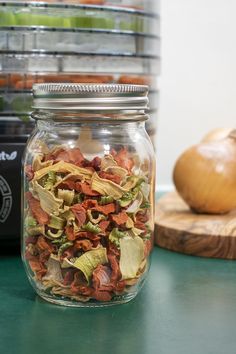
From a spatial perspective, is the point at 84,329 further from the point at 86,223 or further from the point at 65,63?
the point at 65,63

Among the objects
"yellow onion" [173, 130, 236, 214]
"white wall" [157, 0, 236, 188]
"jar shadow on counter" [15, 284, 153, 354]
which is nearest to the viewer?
"jar shadow on counter" [15, 284, 153, 354]

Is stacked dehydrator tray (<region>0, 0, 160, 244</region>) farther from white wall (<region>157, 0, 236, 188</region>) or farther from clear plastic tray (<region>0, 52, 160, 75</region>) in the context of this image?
white wall (<region>157, 0, 236, 188</region>)

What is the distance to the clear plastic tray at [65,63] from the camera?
85 centimetres

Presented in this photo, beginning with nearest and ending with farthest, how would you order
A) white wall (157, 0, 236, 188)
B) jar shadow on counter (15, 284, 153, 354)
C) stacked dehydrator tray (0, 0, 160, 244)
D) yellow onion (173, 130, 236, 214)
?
jar shadow on counter (15, 284, 153, 354) → stacked dehydrator tray (0, 0, 160, 244) → yellow onion (173, 130, 236, 214) → white wall (157, 0, 236, 188)

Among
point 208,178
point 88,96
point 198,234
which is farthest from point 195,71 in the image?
Result: point 88,96

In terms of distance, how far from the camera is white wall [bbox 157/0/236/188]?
1.38m

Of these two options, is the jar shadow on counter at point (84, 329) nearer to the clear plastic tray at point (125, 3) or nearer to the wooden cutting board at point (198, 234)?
the wooden cutting board at point (198, 234)

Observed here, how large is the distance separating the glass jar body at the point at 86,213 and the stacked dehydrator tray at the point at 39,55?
0.35 feet

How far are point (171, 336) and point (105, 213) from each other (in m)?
0.12

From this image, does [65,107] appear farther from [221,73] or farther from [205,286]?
[221,73]

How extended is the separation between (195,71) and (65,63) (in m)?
0.57

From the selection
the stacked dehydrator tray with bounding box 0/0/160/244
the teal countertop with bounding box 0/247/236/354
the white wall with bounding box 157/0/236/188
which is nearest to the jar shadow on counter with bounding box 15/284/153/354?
the teal countertop with bounding box 0/247/236/354

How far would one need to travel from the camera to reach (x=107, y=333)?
64 cm

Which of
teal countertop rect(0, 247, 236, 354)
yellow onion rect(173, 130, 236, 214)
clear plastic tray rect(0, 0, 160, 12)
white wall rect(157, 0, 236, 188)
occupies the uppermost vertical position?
clear plastic tray rect(0, 0, 160, 12)
